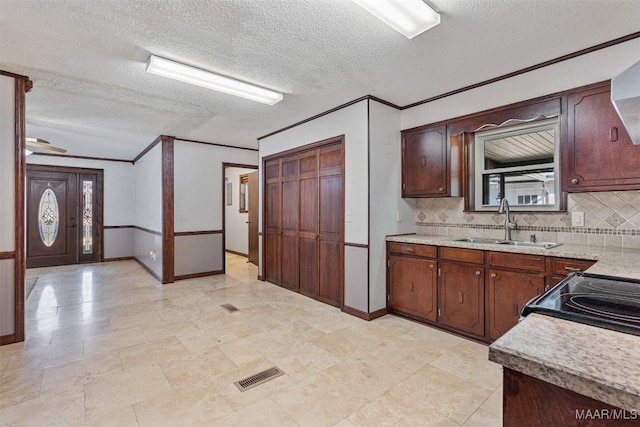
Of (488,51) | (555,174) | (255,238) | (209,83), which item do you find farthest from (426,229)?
(255,238)

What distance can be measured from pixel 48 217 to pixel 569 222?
9.20 m

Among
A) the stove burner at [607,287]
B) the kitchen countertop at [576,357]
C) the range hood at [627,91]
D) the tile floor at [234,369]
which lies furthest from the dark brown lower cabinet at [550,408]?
the tile floor at [234,369]

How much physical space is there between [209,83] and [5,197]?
2.16 metres

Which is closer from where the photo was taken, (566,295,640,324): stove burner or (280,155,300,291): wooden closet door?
(566,295,640,324): stove burner

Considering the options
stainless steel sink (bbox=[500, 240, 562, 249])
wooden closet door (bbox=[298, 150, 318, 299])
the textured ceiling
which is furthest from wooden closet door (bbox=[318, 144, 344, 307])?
stainless steel sink (bbox=[500, 240, 562, 249])

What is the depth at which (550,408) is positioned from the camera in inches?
30.5

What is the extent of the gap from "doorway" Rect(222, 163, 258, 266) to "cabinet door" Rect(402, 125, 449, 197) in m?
4.11

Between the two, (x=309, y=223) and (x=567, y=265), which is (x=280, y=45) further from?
(x=567, y=265)

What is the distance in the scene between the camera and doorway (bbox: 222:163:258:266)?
721cm

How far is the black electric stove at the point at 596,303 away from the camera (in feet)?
3.24

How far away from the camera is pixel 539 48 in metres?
2.51

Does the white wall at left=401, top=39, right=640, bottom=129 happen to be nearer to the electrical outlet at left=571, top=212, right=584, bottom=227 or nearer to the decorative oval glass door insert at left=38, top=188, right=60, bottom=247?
the electrical outlet at left=571, top=212, right=584, bottom=227

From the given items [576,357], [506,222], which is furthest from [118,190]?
[576,357]

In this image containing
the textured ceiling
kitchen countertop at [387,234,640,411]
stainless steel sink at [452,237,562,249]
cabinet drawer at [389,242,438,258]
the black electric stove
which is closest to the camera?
kitchen countertop at [387,234,640,411]
